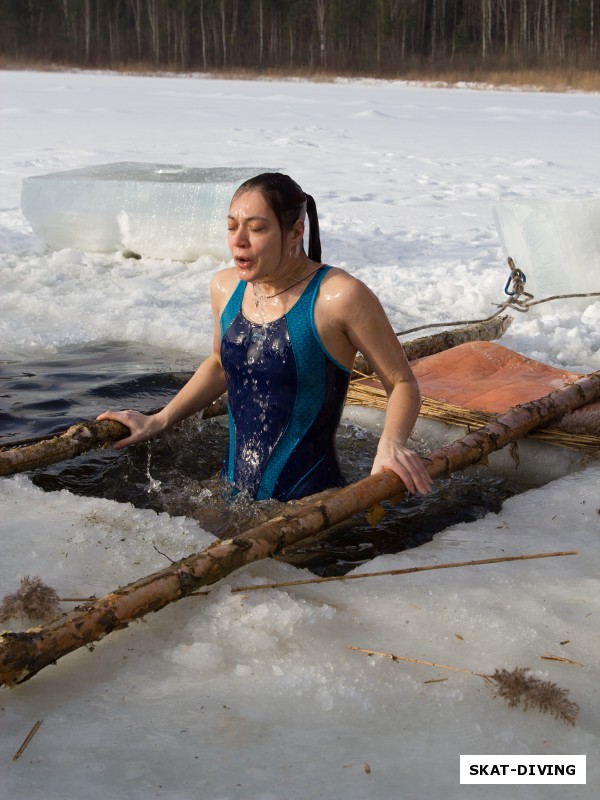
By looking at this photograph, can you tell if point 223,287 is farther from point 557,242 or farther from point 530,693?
point 557,242

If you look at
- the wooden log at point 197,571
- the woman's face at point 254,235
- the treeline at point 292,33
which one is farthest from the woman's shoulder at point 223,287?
the treeline at point 292,33

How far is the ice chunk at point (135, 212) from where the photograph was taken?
6648 millimetres

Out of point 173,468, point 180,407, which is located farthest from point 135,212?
point 180,407

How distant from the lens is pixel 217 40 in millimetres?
35656

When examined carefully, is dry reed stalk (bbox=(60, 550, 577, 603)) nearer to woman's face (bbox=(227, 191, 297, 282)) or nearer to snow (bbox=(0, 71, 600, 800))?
snow (bbox=(0, 71, 600, 800))

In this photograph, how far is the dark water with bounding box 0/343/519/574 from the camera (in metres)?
2.86

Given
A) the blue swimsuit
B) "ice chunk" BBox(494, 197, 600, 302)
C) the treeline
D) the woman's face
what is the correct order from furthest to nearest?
the treeline < "ice chunk" BBox(494, 197, 600, 302) < the blue swimsuit < the woman's face

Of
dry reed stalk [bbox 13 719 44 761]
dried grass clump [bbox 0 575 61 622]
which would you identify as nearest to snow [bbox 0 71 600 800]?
dry reed stalk [bbox 13 719 44 761]

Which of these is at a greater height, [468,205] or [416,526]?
[468,205]

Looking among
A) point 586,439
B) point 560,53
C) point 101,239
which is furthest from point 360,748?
point 560,53

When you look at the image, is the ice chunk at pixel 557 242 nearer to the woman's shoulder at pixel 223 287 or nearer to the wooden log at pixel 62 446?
the woman's shoulder at pixel 223 287

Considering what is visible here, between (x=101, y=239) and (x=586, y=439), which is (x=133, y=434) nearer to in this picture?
(x=586, y=439)

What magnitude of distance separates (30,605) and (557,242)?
4.09 m

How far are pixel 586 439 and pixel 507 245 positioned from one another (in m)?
2.64
